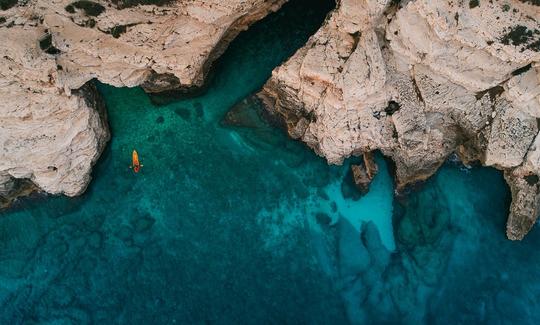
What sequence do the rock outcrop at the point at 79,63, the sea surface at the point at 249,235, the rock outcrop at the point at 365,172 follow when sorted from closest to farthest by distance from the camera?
the rock outcrop at the point at 79,63, the sea surface at the point at 249,235, the rock outcrop at the point at 365,172

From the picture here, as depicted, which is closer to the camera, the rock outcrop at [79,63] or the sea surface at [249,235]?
the rock outcrop at [79,63]

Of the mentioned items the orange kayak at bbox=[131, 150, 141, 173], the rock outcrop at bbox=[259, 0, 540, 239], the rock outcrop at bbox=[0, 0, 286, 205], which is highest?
the rock outcrop at bbox=[259, 0, 540, 239]

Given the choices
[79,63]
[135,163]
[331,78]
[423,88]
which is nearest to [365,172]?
[423,88]

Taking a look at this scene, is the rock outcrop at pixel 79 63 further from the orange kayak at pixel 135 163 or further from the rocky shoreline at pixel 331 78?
the orange kayak at pixel 135 163

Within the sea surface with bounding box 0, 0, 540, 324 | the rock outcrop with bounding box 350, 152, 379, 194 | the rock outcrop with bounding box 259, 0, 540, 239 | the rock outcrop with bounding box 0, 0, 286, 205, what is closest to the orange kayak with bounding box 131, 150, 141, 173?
the sea surface with bounding box 0, 0, 540, 324

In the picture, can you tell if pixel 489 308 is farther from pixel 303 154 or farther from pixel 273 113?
pixel 273 113

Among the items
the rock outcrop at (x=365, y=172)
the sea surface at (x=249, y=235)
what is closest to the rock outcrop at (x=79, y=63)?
the sea surface at (x=249, y=235)

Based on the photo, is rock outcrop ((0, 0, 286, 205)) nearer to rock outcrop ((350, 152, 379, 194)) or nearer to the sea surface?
the sea surface
